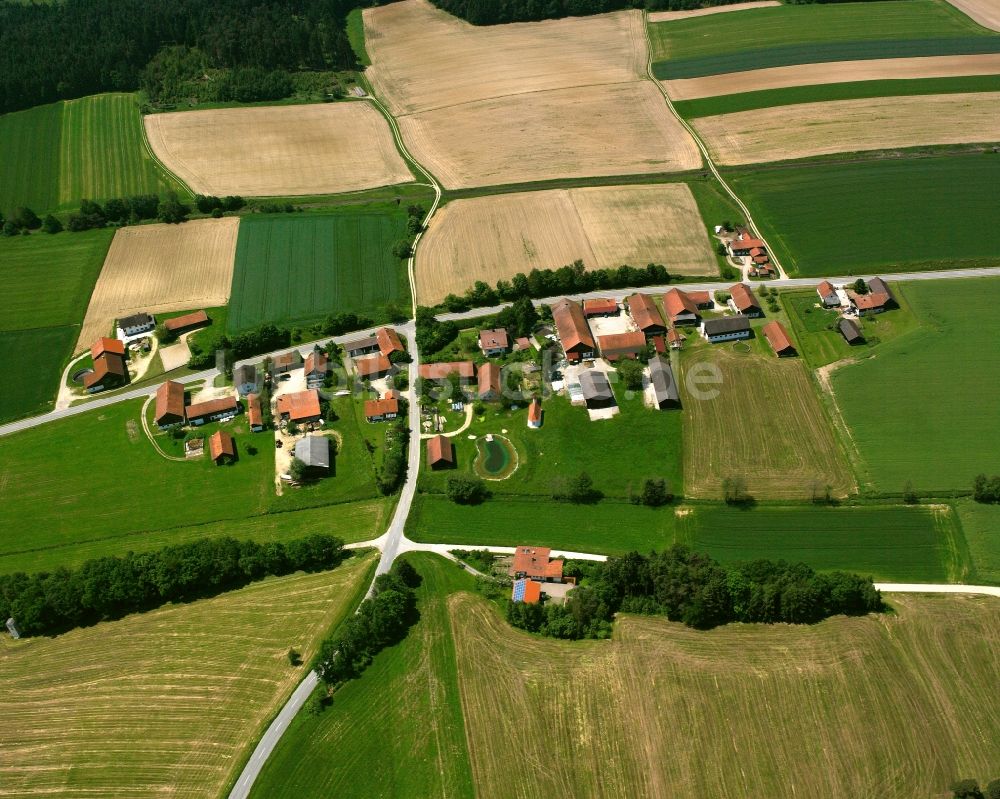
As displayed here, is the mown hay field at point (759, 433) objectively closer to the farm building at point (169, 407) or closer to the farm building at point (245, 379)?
the farm building at point (245, 379)

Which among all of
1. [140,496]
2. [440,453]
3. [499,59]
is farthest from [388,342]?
[499,59]

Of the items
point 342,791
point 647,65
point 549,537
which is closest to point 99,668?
point 342,791

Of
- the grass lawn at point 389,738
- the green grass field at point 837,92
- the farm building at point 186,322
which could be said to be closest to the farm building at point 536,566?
the grass lawn at point 389,738

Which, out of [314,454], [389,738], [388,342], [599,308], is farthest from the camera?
[599,308]

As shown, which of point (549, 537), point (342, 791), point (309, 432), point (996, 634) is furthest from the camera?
point (309, 432)

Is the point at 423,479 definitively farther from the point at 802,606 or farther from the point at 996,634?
the point at 996,634

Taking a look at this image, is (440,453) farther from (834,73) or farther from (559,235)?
(834,73)
